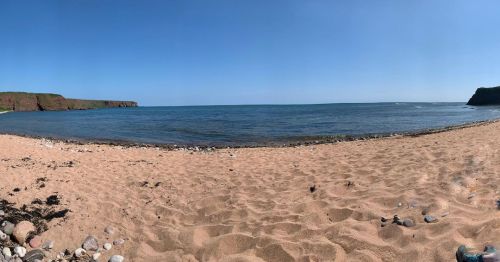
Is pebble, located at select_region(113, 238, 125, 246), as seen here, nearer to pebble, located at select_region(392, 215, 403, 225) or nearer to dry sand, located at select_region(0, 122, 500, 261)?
dry sand, located at select_region(0, 122, 500, 261)

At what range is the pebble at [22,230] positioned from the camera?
5.08m

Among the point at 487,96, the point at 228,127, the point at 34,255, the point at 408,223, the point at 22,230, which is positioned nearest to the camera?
the point at 408,223

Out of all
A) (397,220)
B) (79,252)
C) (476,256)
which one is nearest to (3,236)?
(79,252)

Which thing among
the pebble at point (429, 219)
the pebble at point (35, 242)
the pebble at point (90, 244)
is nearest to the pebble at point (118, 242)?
the pebble at point (90, 244)

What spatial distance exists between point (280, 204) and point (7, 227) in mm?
4445

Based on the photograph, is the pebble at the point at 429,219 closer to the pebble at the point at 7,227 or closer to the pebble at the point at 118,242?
the pebble at the point at 118,242

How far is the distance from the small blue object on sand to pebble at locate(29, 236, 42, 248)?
5.47 metres

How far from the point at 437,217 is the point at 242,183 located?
14.1 feet

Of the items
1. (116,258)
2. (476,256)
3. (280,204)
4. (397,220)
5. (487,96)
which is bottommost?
(116,258)

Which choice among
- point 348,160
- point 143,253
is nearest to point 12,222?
point 143,253

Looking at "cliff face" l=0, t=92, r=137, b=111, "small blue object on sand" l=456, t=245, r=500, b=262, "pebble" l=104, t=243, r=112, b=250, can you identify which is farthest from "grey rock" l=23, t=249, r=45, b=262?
"cliff face" l=0, t=92, r=137, b=111

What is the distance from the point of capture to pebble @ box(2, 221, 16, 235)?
5.20m

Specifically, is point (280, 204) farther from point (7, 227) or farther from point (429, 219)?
point (7, 227)

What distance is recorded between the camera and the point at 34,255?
4625mm
